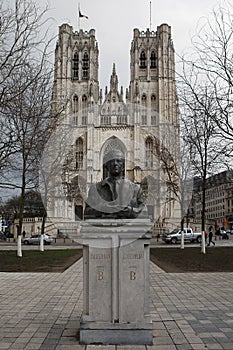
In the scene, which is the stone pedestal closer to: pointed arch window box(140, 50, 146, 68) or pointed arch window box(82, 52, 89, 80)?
pointed arch window box(82, 52, 89, 80)

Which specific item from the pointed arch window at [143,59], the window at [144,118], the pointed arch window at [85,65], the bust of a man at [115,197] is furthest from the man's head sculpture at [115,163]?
the pointed arch window at [143,59]

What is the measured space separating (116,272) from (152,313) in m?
2.14

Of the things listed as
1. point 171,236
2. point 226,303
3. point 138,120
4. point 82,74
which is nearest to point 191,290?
point 226,303

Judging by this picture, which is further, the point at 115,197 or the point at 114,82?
the point at 114,82

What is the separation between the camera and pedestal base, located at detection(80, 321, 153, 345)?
5.16m

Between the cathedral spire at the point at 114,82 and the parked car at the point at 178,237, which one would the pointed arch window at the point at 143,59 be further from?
the parked car at the point at 178,237

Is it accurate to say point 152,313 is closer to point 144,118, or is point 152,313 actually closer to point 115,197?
point 115,197

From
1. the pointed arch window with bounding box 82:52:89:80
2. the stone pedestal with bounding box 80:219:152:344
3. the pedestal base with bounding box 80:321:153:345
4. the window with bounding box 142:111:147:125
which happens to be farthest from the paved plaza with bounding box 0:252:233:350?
the pointed arch window with bounding box 82:52:89:80

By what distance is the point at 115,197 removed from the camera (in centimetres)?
556

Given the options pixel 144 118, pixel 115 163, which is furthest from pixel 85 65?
pixel 115 163

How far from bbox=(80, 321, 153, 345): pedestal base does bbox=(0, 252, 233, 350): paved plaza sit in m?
0.11

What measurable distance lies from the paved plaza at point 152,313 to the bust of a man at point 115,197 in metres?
1.68

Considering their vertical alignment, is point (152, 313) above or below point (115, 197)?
below

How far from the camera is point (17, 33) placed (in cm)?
1148
